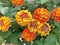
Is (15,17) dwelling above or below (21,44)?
above

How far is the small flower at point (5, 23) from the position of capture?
3.53 feet

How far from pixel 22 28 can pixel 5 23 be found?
9cm

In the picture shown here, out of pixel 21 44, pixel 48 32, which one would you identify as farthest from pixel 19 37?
pixel 48 32

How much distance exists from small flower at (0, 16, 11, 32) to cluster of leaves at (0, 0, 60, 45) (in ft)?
0.12

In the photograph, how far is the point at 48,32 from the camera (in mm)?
1069

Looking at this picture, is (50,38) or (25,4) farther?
(25,4)

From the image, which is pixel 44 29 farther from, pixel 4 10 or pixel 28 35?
pixel 4 10

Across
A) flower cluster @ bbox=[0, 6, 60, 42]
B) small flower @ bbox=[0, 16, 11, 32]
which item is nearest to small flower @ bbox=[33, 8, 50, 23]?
flower cluster @ bbox=[0, 6, 60, 42]

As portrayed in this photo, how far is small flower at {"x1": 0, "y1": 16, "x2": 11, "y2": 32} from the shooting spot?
1077mm

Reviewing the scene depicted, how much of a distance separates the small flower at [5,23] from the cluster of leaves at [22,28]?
0.04 metres

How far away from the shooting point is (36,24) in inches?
41.9

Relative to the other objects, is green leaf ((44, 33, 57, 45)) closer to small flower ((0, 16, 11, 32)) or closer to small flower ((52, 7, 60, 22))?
small flower ((52, 7, 60, 22))

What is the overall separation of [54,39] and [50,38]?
0.06 feet

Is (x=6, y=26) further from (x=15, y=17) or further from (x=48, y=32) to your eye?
(x=48, y=32)
